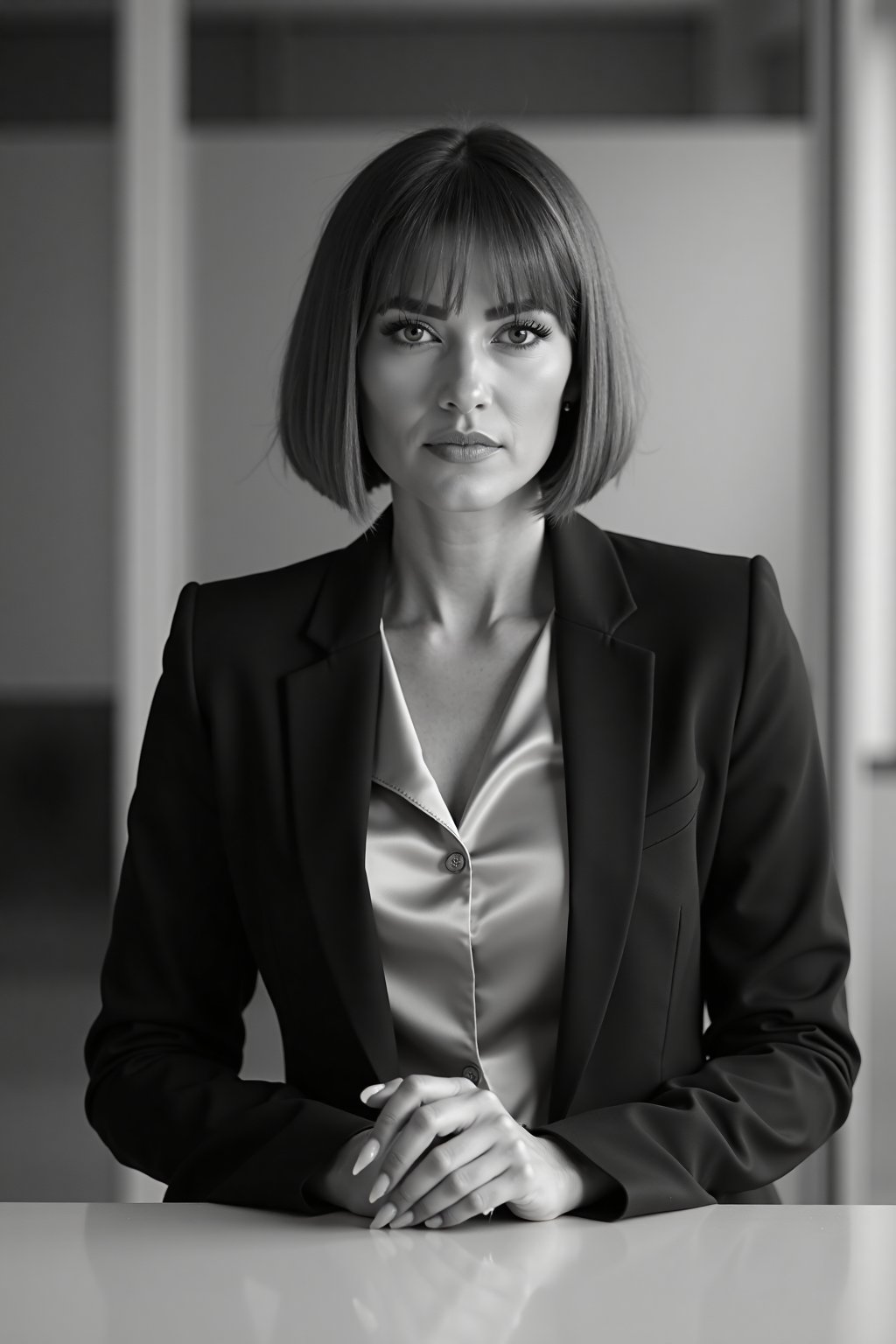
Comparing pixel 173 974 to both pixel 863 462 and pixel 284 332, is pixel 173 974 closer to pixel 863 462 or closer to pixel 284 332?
pixel 284 332

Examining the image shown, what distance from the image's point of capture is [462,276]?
1.21 m

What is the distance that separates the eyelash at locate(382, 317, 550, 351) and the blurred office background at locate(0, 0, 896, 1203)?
132cm

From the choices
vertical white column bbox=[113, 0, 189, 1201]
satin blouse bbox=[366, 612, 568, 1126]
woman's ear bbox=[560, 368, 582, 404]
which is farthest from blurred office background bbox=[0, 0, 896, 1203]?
satin blouse bbox=[366, 612, 568, 1126]

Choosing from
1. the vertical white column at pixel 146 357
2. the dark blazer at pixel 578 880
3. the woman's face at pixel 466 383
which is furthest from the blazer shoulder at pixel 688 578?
the vertical white column at pixel 146 357

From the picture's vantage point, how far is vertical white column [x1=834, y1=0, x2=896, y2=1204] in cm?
257

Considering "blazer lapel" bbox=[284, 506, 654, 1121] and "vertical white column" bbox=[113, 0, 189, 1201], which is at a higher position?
"vertical white column" bbox=[113, 0, 189, 1201]

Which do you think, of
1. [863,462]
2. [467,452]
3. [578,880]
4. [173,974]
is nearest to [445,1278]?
[578,880]

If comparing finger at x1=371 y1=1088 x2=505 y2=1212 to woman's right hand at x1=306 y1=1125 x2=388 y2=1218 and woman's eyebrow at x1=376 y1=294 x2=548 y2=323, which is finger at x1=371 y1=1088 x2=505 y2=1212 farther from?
woman's eyebrow at x1=376 y1=294 x2=548 y2=323

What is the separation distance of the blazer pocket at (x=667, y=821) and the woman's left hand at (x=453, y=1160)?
303 millimetres

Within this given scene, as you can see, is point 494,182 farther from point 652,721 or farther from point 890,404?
point 890,404

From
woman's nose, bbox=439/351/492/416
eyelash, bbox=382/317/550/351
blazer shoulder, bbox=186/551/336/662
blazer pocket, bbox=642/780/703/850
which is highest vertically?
eyelash, bbox=382/317/550/351

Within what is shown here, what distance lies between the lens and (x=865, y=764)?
2.61 metres

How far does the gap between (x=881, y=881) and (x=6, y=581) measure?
1.71 metres

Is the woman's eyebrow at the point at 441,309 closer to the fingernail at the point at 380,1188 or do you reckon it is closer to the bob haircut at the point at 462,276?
the bob haircut at the point at 462,276
